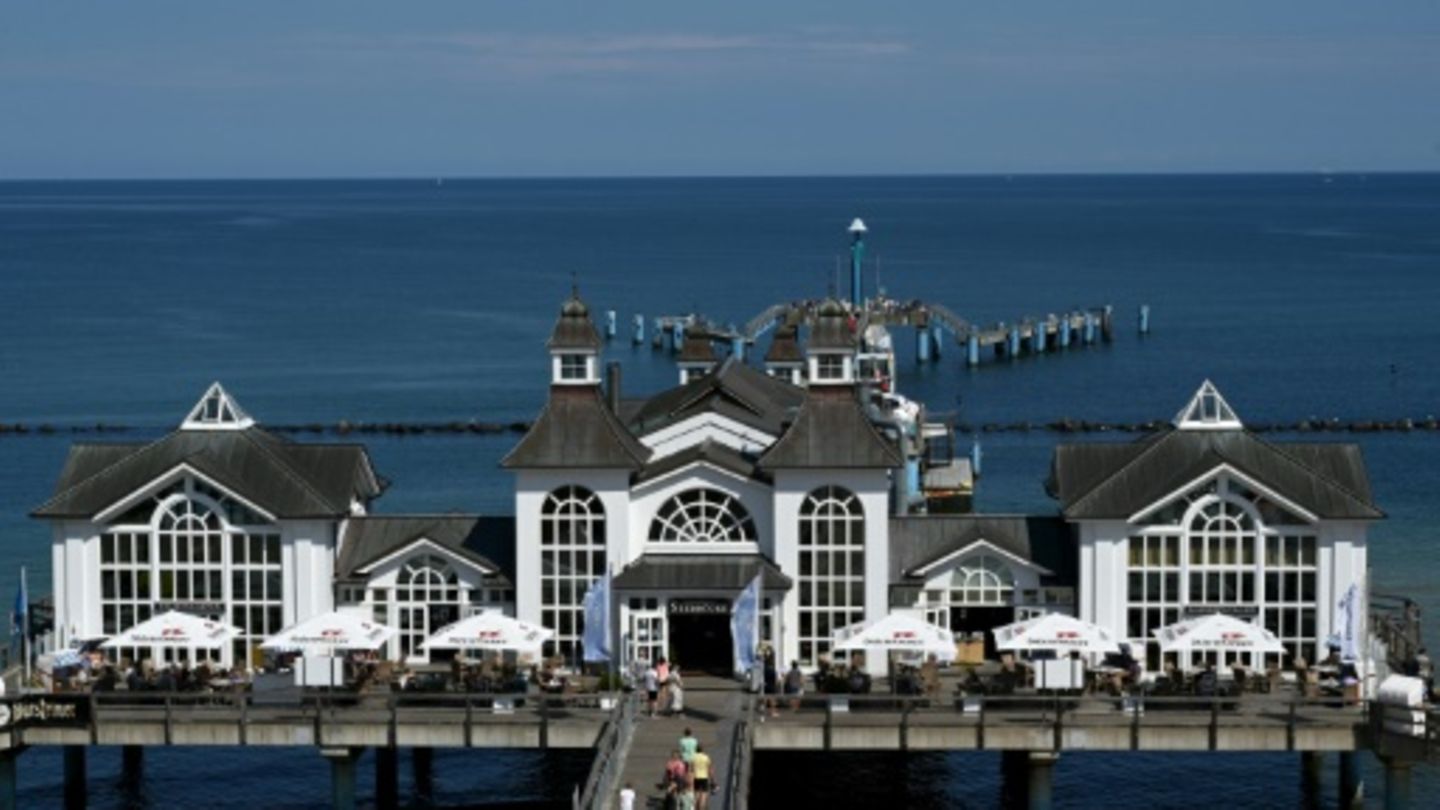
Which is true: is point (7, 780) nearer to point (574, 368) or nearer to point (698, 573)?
point (574, 368)

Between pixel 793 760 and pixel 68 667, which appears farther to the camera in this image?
pixel 793 760

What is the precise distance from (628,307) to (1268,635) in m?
132

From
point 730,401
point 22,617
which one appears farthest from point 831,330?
point 22,617

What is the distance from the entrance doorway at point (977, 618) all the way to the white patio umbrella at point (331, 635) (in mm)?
10617

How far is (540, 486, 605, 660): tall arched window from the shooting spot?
51000 millimetres

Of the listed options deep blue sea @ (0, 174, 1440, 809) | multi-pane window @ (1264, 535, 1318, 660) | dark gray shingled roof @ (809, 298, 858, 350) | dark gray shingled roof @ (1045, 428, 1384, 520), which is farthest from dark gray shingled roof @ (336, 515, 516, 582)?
multi-pane window @ (1264, 535, 1318, 660)

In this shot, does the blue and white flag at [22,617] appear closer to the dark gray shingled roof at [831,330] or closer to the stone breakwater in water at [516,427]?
the dark gray shingled roof at [831,330]

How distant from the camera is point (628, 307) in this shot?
589 ft

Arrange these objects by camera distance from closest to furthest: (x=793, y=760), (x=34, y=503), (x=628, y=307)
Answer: (x=793, y=760) → (x=34, y=503) → (x=628, y=307)

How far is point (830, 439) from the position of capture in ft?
166

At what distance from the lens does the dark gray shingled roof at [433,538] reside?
169 ft

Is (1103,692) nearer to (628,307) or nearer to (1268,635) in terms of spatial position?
(1268,635)

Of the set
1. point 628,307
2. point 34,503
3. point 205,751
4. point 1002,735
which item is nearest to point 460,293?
point 628,307

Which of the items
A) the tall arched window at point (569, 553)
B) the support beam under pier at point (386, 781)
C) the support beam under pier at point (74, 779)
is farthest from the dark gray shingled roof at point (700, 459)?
the support beam under pier at point (74, 779)
